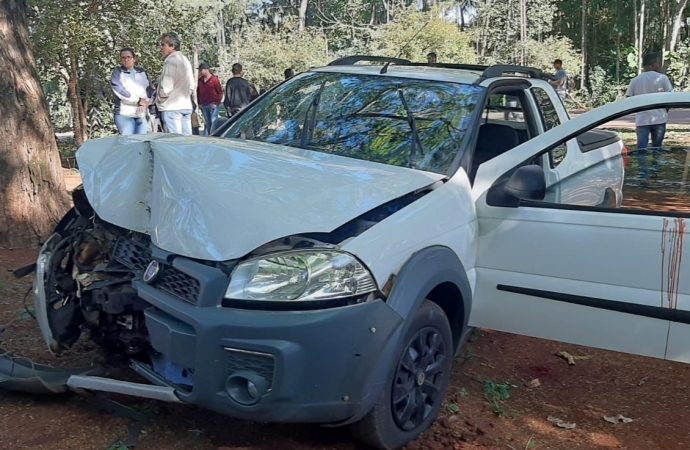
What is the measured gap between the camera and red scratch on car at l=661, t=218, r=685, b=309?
10.7 ft

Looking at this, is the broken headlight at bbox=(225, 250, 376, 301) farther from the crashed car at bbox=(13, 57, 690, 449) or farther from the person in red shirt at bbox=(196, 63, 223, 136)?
the person in red shirt at bbox=(196, 63, 223, 136)

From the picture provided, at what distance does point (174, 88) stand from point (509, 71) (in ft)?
20.9

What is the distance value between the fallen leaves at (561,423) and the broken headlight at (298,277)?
157 cm

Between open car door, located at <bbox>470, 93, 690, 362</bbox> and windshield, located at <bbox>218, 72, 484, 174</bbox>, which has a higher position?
windshield, located at <bbox>218, 72, 484, 174</bbox>

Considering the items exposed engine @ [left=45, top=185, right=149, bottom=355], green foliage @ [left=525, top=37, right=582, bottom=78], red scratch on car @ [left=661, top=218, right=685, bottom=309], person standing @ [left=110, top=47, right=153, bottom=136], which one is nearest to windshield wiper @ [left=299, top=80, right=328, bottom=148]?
exposed engine @ [left=45, top=185, right=149, bottom=355]

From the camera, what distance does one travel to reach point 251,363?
2678mm

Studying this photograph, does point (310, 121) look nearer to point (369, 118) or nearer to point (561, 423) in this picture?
point (369, 118)

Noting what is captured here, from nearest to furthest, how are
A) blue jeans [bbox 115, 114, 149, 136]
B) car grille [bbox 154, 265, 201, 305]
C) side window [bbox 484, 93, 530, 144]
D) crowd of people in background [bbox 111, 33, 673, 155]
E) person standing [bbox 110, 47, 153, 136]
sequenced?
car grille [bbox 154, 265, 201, 305] → side window [bbox 484, 93, 530, 144] → crowd of people in background [bbox 111, 33, 673, 155] → person standing [bbox 110, 47, 153, 136] → blue jeans [bbox 115, 114, 149, 136]

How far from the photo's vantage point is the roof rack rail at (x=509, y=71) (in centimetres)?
439

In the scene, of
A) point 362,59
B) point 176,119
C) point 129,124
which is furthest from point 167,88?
point 362,59

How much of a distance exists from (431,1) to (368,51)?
12230 millimetres

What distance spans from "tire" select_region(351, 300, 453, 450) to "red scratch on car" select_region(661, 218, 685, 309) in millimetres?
1048

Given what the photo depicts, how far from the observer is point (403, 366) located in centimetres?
305

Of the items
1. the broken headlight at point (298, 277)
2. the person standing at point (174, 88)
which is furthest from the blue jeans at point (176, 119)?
the broken headlight at point (298, 277)
